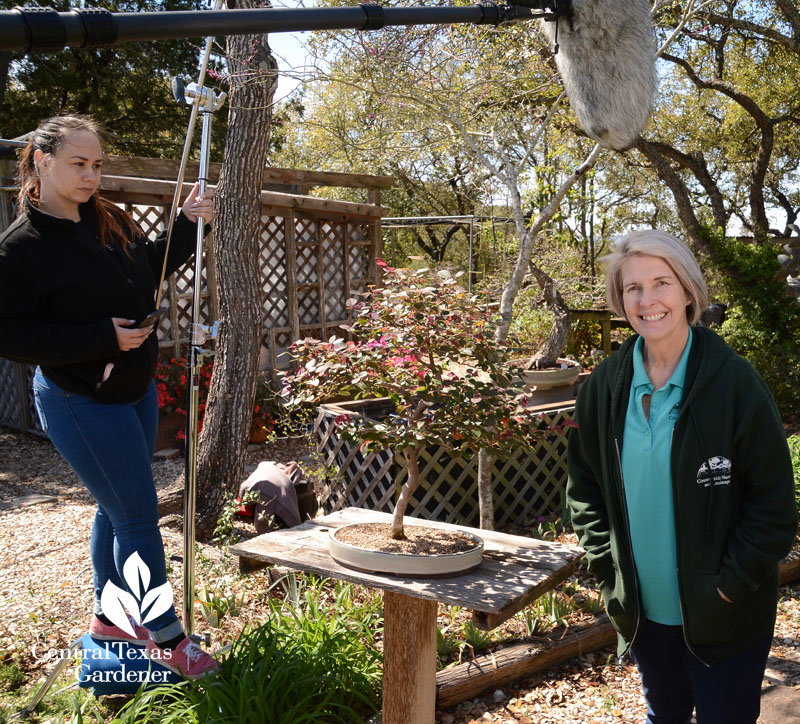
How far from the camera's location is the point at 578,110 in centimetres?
178

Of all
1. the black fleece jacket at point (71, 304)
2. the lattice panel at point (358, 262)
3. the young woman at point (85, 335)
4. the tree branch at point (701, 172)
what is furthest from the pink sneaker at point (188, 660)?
the tree branch at point (701, 172)

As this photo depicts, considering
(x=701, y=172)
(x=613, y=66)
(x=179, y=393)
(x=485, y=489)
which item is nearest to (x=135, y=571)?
(x=613, y=66)

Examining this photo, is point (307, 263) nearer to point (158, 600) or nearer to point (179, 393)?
point (179, 393)

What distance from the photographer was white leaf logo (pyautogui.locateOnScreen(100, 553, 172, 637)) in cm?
236

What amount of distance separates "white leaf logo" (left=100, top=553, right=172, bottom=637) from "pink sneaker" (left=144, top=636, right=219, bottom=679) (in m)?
0.12

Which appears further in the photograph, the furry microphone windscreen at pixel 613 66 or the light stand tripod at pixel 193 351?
the light stand tripod at pixel 193 351

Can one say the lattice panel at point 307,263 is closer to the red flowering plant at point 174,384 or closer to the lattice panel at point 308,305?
the lattice panel at point 308,305

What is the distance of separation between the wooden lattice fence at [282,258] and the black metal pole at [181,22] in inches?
231

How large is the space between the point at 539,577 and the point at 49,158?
196 cm

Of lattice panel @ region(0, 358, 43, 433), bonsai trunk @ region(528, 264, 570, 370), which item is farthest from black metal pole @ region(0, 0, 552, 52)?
lattice panel @ region(0, 358, 43, 433)

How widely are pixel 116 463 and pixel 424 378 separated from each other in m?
1.08

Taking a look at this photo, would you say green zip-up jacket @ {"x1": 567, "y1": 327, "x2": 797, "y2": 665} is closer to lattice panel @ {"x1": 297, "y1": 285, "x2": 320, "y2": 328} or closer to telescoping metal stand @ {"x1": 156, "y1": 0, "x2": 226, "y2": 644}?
telescoping metal stand @ {"x1": 156, "y1": 0, "x2": 226, "y2": 644}

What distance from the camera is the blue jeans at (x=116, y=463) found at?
7.47 ft

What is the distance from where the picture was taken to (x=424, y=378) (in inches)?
110
